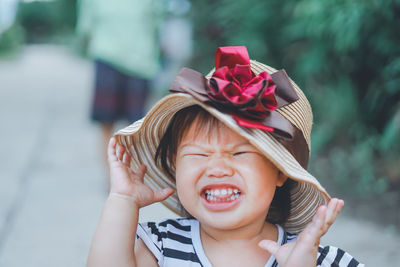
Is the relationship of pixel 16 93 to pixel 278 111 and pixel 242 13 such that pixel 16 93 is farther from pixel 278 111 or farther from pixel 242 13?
pixel 278 111

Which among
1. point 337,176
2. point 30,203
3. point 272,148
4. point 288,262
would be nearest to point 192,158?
point 272,148

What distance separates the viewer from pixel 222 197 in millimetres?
1485

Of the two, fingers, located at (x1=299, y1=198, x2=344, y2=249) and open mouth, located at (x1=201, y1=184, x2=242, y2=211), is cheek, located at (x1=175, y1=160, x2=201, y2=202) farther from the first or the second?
fingers, located at (x1=299, y1=198, x2=344, y2=249)

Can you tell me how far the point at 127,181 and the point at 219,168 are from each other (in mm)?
364

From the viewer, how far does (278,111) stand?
4.82ft

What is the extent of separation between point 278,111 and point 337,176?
243 centimetres

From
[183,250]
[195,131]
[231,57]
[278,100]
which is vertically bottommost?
[183,250]

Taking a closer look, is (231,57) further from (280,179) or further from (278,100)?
(280,179)

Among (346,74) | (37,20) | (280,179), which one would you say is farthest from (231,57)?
(37,20)

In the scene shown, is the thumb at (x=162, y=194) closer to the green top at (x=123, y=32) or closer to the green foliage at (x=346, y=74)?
the green foliage at (x=346, y=74)

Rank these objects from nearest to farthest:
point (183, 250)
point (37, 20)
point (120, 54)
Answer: point (183, 250) → point (120, 54) → point (37, 20)

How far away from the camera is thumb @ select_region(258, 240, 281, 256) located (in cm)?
149

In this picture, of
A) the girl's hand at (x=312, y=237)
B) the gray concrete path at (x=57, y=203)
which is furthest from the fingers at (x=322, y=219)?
the gray concrete path at (x=57, y=203)

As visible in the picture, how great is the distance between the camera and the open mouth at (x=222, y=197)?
1.47 metres
